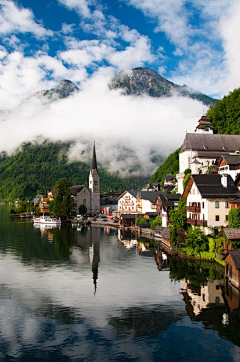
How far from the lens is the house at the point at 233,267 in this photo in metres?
27.1

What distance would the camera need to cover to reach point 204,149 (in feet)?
230

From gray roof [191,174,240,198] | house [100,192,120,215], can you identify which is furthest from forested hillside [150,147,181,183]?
gray roof [191,174,240,198]

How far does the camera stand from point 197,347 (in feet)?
61.1

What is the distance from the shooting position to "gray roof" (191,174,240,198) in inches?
1586

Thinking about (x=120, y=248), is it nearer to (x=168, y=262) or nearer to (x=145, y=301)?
(x=168, y=262)

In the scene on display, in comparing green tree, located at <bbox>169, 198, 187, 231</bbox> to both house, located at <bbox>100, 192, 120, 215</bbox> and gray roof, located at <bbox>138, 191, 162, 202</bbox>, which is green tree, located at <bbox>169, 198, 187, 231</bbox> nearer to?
gray roof, located at <bbox>138, 191, 162, 202</bbox>

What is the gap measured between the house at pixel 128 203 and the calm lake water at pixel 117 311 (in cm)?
6735

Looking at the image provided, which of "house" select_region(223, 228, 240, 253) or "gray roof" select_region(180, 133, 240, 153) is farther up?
"gray roof" select_region(180, 133, 240, 153)

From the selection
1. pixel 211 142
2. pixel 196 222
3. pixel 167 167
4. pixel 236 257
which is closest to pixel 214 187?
pixel 196 222

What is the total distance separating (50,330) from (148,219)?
2227 inches

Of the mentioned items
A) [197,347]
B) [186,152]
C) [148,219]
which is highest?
[186,152]

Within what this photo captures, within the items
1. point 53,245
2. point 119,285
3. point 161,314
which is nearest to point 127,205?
point 53,245

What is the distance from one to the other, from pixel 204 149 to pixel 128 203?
151 feet

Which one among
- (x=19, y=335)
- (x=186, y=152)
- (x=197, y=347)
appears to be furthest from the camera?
(x=186, y=152)
